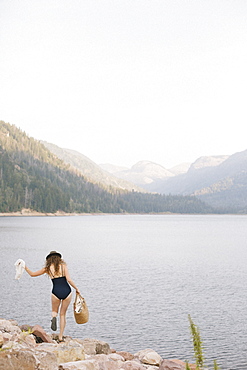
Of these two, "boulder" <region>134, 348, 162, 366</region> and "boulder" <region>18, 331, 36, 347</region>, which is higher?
"boulder" <region>18, 331, 36, 347</region>

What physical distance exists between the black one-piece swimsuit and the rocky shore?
150 cm

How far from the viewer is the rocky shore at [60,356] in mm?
9367

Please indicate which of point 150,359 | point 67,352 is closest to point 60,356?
point 67,352

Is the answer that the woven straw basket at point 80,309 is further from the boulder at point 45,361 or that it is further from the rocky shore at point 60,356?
the boulder at point 45,361

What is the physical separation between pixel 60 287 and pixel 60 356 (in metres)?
3.20

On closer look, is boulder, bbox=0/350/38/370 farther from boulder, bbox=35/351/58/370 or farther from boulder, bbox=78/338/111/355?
boulder, bbox=78/338/111/355

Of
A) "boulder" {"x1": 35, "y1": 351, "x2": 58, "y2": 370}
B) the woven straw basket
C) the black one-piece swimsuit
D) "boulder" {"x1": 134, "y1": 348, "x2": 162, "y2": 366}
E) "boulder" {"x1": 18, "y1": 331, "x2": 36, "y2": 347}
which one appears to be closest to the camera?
"boulder" {"x1": 35, "y1": 351, "x2": 58, "y2": 370}

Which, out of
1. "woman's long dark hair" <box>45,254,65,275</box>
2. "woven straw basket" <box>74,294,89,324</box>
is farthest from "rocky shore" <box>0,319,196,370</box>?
"woman's long dark hair" <box>45,254,65,275</box>

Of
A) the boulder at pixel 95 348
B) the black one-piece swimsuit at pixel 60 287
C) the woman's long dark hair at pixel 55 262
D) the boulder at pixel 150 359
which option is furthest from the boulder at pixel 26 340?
the boulder at pixel 150 359

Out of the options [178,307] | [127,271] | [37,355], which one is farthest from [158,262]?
[37,355]

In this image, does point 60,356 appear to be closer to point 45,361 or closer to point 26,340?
point 45,361

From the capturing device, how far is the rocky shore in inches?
369

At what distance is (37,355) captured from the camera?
32.7ft

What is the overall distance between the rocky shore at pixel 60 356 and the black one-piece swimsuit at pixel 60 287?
1.50 m
